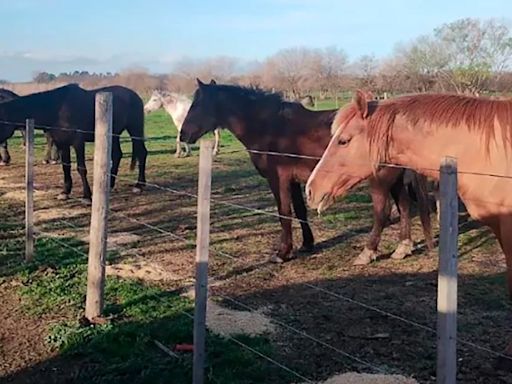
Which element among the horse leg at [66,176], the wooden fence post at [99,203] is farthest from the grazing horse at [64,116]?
the wooden fence post at [99,203]

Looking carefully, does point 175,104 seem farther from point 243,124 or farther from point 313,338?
point 313,338

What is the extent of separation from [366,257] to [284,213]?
0.96 meters

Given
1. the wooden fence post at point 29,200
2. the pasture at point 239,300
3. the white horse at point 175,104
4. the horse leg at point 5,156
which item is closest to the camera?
the pasture at point 239,300

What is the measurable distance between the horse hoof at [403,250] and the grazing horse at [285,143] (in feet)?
0.09

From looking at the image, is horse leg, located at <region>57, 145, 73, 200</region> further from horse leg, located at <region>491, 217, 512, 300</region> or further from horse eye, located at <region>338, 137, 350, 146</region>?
horse leg, located at <region>491, 217, 512, 300</region>

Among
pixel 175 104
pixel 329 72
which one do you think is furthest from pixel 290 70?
pixel 175 104

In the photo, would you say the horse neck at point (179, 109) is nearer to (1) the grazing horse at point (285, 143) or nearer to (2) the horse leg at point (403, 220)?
(1) the grazing horse at point (285, 143)

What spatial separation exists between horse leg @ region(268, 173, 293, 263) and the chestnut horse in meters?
Result: 2.32

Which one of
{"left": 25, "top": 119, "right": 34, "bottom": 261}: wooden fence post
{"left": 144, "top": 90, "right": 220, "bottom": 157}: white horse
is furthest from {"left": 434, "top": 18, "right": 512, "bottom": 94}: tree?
{"left": 25, "top": 119, "right": 34, "bottom": 261}: wooden fence post

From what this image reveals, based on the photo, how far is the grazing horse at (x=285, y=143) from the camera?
6.37 metres

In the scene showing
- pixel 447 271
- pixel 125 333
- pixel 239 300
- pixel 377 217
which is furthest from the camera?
pixel 377 217

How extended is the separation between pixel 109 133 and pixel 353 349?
2.36 m

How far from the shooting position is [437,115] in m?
3.70

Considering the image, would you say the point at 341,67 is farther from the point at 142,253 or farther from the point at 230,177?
the point at 142,253
